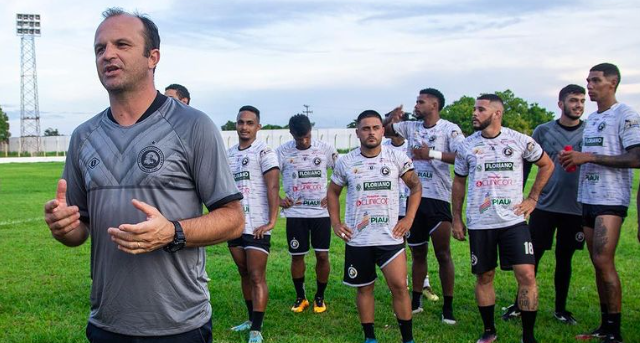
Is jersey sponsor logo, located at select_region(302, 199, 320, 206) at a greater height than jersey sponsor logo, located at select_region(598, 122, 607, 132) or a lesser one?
lesser

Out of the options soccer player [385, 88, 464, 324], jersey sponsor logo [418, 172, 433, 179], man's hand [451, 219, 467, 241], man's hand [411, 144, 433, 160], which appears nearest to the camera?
man's hand [451, 219, 467, 241]

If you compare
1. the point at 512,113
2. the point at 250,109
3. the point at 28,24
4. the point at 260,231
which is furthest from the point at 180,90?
the point at 512,113

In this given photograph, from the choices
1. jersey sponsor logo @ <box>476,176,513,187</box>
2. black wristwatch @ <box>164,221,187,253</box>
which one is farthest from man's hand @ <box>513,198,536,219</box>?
black wristwatch @ <box>164,221,187,253</box>

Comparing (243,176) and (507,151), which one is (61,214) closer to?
(243,176)

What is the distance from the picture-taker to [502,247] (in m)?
6.23

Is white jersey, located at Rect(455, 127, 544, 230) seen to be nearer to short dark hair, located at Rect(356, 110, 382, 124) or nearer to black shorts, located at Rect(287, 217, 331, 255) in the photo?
short dark hair, located at Rect(356, 110, 382, 124)

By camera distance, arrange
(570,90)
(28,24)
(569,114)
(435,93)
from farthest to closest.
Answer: (28,24)
(435,93)
(569,114)
(570,90)

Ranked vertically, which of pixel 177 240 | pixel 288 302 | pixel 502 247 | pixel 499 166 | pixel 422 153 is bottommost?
pixel 288 302

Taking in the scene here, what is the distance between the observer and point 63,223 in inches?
109

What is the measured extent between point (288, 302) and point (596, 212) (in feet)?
12.5

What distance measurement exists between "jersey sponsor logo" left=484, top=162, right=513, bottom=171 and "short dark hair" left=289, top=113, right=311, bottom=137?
8.33 feet

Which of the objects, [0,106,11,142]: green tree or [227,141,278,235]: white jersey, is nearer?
[227,141,278,235]: white jersey

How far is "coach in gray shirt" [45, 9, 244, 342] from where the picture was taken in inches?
110

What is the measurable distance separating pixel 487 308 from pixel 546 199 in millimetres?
1682
